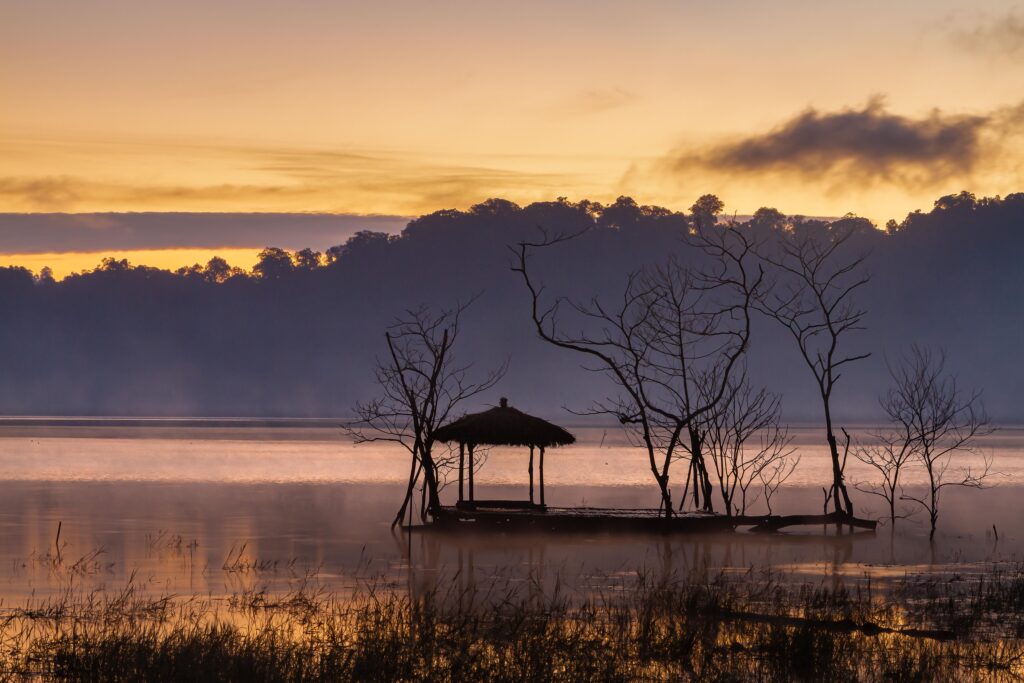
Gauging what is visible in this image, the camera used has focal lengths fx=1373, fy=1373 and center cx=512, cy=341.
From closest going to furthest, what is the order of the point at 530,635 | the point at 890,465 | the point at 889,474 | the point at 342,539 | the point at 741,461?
the point at 530,635, the point at 342,539, the point at 890,465, the point at 889,474, the point at 741,461

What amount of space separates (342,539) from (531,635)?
1839 centimetres

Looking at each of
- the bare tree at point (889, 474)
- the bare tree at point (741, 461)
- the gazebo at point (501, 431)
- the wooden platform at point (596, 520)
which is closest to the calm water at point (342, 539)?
the wooden platform at point (596, 520)

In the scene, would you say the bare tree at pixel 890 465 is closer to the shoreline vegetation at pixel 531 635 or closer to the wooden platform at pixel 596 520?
the wooden platform at pixel 596 520

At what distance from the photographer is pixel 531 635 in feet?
54.4

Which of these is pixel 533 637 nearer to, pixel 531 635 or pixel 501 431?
pixel 531 635

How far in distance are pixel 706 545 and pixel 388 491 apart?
25.7 m

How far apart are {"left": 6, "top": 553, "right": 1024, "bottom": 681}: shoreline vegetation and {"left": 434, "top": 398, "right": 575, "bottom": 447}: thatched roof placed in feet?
35.1

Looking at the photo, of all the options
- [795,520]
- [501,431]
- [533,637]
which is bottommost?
[533,637]

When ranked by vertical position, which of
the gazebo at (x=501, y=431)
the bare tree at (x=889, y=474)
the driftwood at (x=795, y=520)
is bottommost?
the driftwood at (x=795, y=520)

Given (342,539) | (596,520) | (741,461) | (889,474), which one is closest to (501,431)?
(596,520)

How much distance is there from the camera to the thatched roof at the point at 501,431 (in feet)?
111

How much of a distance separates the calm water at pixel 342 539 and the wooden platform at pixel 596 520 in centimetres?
35

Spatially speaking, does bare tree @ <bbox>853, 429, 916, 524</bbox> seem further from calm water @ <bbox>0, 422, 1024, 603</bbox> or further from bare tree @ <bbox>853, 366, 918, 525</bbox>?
calm water @ <bbox>0, 422, 1024, 603</bbox>

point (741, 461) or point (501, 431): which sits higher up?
point (501, 431)
